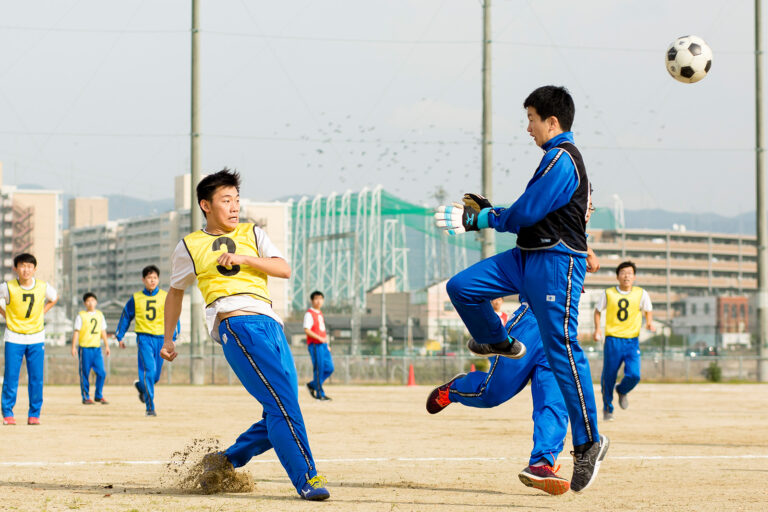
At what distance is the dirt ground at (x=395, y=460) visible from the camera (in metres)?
6.81

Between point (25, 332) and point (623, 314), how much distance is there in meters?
8.02

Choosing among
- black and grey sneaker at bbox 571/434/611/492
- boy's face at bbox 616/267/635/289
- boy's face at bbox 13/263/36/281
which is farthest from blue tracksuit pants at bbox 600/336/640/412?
black and grey sneaker at bbox 571/434/611/492

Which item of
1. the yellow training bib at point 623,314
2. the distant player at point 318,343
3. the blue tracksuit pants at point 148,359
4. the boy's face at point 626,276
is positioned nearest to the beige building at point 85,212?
the distant player at point 318,343

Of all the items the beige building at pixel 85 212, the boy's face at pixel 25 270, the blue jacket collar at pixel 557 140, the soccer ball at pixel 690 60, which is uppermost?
the beige building at pixel 85 212

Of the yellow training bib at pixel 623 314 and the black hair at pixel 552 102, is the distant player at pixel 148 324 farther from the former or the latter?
the black hair at pixel 552 102

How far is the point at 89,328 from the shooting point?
1980 cm

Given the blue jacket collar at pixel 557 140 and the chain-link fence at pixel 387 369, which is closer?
the blue jacket collar at pixel 557 140

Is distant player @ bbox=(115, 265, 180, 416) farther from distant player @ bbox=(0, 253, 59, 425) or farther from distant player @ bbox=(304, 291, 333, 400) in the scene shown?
distant player @ bbox=(304, 291, 333, 400)

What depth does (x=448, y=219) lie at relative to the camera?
22.6 feet

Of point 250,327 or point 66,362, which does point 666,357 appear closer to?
point 66,362

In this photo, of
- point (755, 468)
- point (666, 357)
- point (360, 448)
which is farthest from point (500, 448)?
point (666, 357)

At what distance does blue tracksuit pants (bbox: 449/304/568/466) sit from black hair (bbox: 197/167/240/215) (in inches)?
91.0

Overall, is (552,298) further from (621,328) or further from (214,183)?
(621,328)

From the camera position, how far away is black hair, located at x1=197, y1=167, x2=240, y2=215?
7.21 metres
